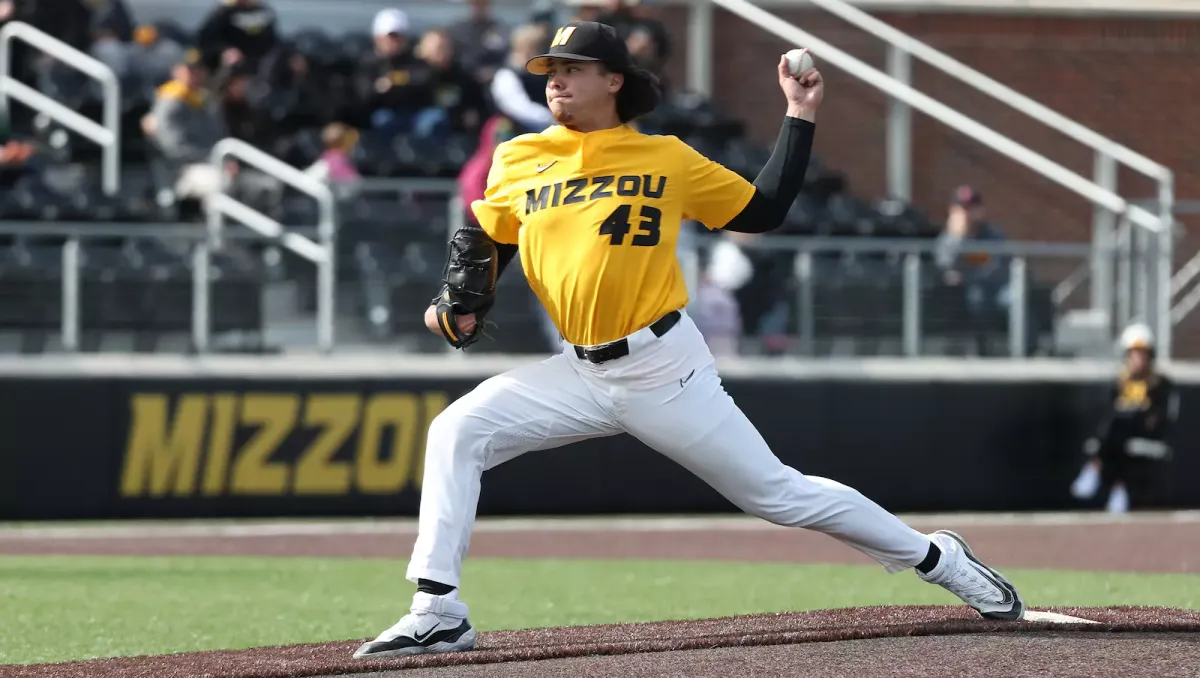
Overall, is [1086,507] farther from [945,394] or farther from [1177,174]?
[1177,174]

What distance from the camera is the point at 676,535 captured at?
11.7 meters

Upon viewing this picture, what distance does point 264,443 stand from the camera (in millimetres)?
12586

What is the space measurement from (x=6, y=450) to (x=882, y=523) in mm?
8186

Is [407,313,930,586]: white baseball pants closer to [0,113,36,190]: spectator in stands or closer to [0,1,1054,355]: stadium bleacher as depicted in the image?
[0,1,1054,355]: stadium bleacher

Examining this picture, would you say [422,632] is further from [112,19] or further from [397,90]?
[112,19]

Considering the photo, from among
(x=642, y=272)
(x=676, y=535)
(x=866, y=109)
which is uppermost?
(x=866, y=109)

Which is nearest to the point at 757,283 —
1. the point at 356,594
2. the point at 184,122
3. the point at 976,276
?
the point at 976,276

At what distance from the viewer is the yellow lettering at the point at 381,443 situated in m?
12.7

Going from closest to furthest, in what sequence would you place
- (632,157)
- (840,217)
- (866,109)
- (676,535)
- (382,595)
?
1. (632,157)
2. (382,595)
3. (676,535)
4. (840,217)
5. (866,109)

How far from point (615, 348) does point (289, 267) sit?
698 centimetres

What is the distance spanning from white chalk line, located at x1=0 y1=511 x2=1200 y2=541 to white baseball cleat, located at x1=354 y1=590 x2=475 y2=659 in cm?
631

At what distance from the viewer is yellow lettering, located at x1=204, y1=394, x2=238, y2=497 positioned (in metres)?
12.4

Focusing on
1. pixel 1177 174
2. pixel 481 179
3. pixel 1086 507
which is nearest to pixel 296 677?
pixel 481 179

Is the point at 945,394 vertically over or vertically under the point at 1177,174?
under
